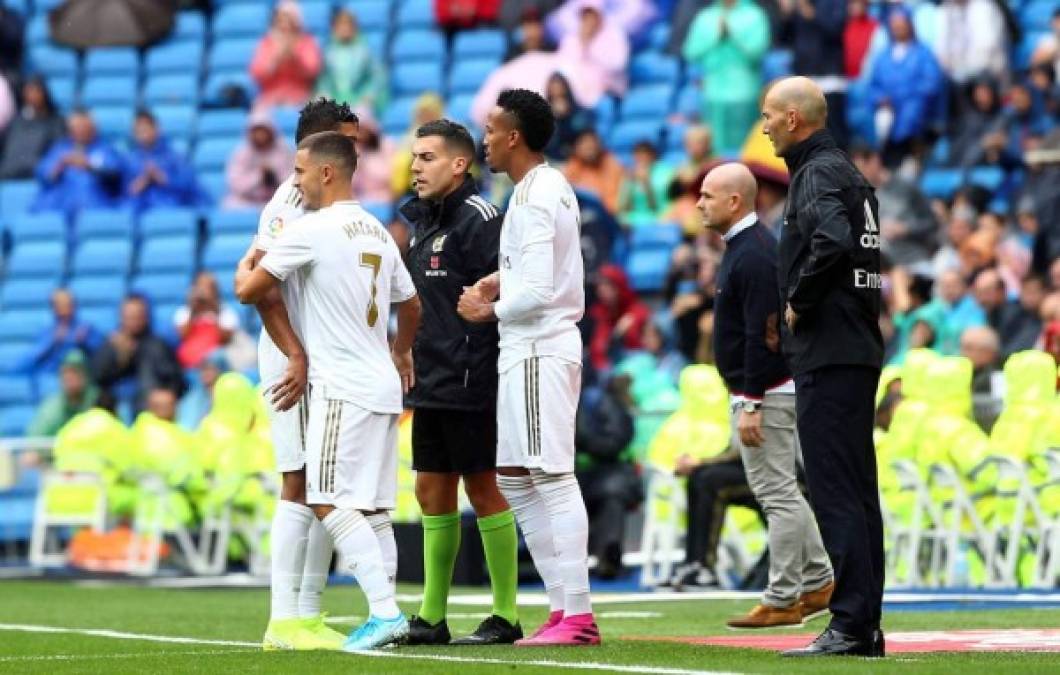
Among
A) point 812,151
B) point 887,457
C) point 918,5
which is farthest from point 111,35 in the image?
point 812,151

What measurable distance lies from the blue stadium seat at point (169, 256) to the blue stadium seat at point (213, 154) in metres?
1.63

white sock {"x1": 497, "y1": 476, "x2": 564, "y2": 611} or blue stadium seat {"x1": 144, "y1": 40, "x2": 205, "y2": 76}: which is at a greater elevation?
blue stadium seat {"x1": 144, "y1": 40, "x2": 205, "y2": 76}

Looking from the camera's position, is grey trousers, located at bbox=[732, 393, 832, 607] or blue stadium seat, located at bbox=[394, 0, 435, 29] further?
blue stadium seat, located at bbox=[394, 0, 435, 29]

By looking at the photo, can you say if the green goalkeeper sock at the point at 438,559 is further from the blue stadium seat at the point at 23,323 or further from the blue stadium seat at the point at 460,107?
the blue stadium seat at the point at 23,323

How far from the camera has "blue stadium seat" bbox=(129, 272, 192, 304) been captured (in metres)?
23.9

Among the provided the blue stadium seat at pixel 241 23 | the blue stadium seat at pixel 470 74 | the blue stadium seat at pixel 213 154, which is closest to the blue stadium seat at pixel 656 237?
the blue stadium seat at pixel 470 74

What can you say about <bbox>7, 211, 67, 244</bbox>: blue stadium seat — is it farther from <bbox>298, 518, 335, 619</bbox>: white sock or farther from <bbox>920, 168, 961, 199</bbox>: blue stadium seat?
<bbox>298, 518, 335, 619</bbox>: white sock

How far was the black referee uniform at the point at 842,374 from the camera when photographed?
8945 millimetres

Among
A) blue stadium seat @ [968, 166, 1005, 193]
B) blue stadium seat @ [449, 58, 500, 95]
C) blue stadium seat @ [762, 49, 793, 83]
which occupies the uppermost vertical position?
blue stadium seat @ [449, 58, 500, 95]

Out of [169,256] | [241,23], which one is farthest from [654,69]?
[241,23]

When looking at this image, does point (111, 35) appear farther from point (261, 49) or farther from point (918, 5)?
point (918, 5)

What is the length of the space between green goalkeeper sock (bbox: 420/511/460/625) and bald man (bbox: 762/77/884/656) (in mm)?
1746

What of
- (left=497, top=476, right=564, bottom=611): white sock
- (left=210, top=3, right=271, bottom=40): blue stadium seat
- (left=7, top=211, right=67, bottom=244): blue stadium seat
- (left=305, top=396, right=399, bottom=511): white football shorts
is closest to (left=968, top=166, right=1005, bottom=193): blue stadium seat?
(left=7, top=211, right=67, bottom=244): blue stadium seat

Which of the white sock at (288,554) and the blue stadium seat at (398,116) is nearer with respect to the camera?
the white sock at (288,554)
